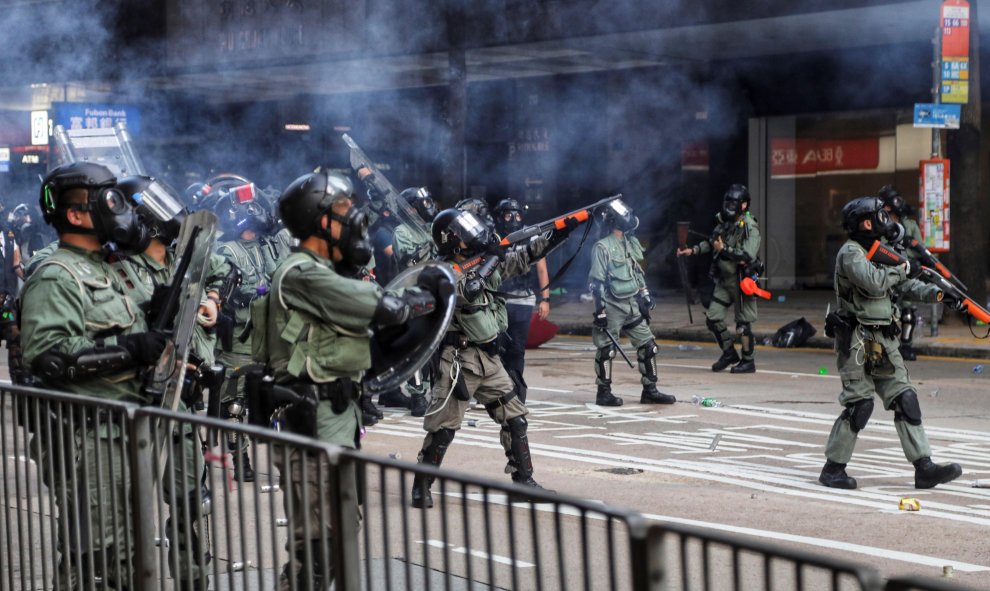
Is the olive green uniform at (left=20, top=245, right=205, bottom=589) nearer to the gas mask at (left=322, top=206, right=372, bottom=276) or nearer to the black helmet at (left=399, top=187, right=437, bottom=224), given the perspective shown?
the gas mask at (left=322, top=206, right=372, bottom=276)

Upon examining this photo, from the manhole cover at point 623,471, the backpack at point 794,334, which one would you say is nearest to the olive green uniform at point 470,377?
the manhole cover at point 623,471

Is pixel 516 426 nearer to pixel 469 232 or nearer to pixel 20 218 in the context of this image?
pixel 469 232

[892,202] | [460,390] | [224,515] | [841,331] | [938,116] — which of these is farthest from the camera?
[938,116]

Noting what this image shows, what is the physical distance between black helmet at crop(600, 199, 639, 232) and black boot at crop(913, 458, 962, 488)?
13.0ft

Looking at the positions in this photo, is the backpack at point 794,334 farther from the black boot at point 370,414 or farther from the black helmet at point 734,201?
the black boot at point 370,414

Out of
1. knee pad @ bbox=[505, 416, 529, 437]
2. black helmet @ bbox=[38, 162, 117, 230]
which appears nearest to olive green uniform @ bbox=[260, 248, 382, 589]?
black helmet @ bbox=[38, 162, 117, 230]

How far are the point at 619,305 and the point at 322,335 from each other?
275 inches

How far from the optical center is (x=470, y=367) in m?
7.52

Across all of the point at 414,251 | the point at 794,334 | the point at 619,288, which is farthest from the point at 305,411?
the point at 794,334

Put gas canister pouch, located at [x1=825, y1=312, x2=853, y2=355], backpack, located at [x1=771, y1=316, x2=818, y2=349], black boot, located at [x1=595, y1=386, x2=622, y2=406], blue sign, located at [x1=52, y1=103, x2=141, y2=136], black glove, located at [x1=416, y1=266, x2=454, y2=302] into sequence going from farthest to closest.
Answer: blue sign, located at [x1=52, y1=103, x2=141, y2=136] → backpack, located at [x1=771, y1=316, x2=818, y2=349] → black boot, located at [x1=595, y1=386, x2=622, y2=406] → gas canister pouch, located at [x1=825, y1=312, x2=853, y2=355] → black glove, located at [x1=416, y1=266, x2=454, y2=302]

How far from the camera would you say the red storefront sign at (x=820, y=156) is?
21453mm

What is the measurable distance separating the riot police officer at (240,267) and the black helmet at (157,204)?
193 cm

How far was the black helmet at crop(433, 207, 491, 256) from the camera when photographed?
7598mm

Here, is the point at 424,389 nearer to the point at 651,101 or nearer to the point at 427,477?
the point at 427,477
